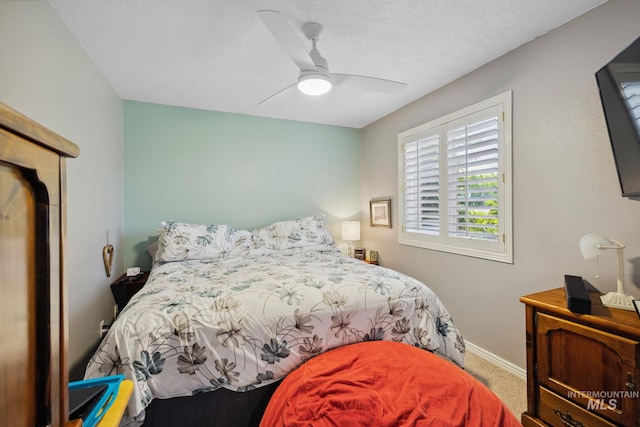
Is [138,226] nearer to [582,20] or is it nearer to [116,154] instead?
[116,154]

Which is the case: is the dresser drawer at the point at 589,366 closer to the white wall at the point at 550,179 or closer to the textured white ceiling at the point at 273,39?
the white wall at the point at 550,179

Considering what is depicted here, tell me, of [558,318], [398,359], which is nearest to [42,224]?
[398,359]

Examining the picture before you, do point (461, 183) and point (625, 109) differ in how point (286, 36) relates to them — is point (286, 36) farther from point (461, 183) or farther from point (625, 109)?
point (461, 183)

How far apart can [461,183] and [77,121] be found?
2.99 m

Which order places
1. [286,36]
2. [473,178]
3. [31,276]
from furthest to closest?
[473,178]
[286,36]
[31,276]

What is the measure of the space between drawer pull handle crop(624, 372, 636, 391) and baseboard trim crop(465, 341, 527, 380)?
3.10 feet

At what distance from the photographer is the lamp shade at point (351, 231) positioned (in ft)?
12.0

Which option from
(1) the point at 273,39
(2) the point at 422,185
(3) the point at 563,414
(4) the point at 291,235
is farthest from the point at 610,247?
(4) the point at 291,235

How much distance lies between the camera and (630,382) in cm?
113

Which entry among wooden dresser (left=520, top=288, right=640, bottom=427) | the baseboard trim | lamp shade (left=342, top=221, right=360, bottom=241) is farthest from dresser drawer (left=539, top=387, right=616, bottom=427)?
lamp shade (left=342, top=221, right=360, bottom=241)

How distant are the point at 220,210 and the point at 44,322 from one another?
2919 mm

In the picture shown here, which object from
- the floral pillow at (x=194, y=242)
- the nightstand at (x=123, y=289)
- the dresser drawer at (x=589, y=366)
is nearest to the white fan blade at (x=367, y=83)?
the dresser drawer at (x=589, y=366)

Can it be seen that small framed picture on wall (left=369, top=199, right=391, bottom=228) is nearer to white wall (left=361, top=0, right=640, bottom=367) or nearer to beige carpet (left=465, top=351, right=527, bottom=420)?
white wall (left=361, top=0, right=640, bottom=367)

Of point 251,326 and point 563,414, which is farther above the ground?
point 251,326
